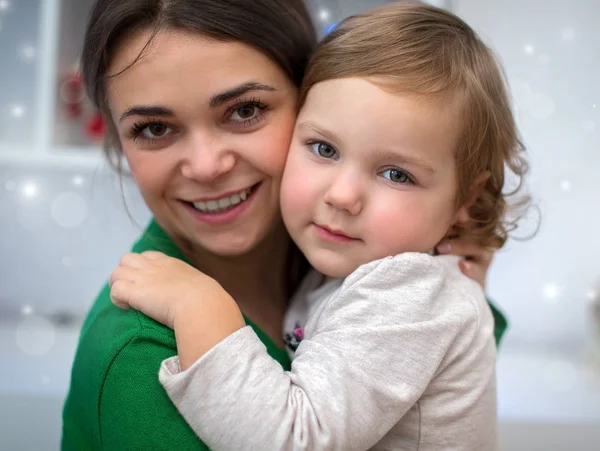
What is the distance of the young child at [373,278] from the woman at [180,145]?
0.05 metres

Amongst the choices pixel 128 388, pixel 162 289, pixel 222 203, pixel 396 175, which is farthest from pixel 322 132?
pixel 128 388

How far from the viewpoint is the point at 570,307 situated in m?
2.20

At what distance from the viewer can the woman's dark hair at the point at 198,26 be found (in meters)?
1.05

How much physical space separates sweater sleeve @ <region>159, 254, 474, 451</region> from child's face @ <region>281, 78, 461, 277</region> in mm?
69

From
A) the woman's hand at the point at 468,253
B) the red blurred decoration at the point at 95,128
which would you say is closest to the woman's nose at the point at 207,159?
the woman's hand at the point at 468,253

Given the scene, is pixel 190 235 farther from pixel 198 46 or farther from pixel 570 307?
pixel 570 307

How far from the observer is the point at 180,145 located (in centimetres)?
110

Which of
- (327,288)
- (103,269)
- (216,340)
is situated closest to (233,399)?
(216,340)

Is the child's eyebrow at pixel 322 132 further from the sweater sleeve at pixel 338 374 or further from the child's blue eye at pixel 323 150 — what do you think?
the sweater sleeve at pixel 338 374

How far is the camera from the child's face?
3.18ft

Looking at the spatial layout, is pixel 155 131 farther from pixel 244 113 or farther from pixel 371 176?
pixel 371 176

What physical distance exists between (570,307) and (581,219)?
11.6 inches

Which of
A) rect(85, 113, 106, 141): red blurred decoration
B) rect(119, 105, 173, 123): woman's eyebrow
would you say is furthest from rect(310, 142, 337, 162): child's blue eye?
rect(85, 113, 106, 141): red blurred decoration

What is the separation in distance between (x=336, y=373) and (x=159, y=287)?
297 millimetres
